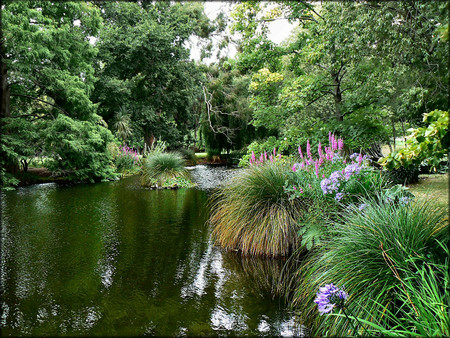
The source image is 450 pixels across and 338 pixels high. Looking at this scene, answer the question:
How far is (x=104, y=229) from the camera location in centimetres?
596

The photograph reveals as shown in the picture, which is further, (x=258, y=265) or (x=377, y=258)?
(x=258, y=265)

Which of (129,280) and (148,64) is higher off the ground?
(148,64)

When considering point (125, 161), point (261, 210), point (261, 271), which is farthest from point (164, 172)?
point (261, 271)

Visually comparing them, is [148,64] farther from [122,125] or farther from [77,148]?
[77,148]

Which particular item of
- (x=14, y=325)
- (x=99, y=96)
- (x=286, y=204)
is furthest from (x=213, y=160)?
(x=14, y=325)

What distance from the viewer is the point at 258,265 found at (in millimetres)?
4152

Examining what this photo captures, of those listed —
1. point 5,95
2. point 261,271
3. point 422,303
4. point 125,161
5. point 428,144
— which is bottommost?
point 261,271

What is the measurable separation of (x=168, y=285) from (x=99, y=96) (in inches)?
641

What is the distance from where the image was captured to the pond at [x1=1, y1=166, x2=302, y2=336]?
275cm

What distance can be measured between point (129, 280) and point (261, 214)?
76.7 inches

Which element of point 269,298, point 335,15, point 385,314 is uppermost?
point 335,15

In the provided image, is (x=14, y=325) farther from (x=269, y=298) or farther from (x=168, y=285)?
(x=269, y=298)

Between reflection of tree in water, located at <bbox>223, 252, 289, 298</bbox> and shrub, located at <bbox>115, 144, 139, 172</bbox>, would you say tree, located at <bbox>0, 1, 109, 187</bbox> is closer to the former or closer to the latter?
shrub, located at <bbox>115, 144, 139, 172</bbox>

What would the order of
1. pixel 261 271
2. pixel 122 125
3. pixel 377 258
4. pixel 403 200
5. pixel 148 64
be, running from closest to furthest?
pixel 377 258 → pixel 403 200 → pixel 261 271 → pixel 122 125 → pixel 148 64
